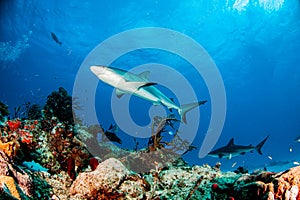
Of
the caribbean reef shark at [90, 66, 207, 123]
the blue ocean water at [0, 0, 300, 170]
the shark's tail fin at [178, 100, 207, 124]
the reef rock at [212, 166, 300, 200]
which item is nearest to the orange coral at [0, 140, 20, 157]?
the caribbean reef shark at [90, 66, 207, 123]

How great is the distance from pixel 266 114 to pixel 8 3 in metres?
113

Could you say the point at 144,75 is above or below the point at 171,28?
below

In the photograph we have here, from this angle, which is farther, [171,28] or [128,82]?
[171,28]

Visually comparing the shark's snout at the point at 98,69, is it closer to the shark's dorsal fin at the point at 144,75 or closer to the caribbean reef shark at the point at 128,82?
the caribbean reef shark at the point at 128,82

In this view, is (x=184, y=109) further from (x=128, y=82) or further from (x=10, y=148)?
(x=10, y=148)

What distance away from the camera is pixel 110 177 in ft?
12.4

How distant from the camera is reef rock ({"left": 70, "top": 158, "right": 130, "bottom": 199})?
11.8ft

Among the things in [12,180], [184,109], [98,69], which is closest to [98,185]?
[12,180]

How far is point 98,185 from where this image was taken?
3645 mm

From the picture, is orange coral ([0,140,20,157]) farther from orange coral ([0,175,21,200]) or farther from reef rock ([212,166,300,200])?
reef rock ([212,166,300,200])

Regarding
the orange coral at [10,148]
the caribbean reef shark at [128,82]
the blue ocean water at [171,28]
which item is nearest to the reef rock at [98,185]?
the orange coral at [10,148]

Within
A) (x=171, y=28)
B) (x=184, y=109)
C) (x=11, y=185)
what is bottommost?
(x=11, y=185)

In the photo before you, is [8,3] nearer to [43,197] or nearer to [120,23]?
[120,23]

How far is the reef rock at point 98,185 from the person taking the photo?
3611 millimetres
